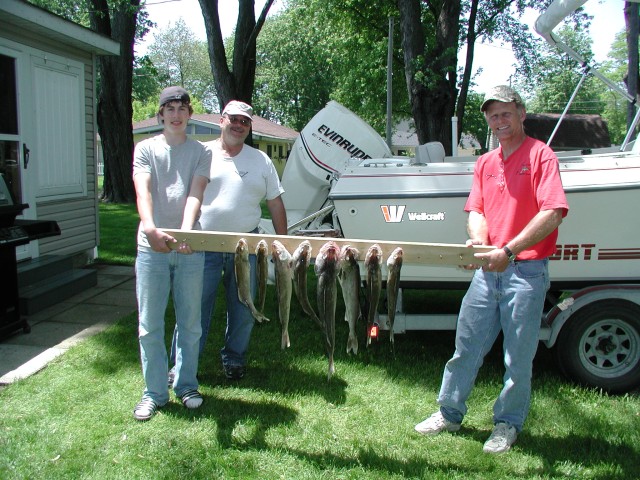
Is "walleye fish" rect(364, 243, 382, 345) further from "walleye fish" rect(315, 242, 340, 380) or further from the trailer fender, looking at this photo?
the trailer fender

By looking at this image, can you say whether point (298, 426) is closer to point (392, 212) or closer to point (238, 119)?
point (392, 212)

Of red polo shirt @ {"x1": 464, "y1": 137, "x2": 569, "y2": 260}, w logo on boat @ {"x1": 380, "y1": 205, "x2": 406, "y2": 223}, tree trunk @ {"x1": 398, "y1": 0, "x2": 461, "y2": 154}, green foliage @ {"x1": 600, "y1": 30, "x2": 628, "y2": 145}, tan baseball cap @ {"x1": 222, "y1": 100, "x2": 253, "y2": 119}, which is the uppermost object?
green foliage @ {"x1": 600, "y1": 30, "x2": 628, "y2": 145}

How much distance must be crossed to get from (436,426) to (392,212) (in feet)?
5.19

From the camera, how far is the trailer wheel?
3977mm

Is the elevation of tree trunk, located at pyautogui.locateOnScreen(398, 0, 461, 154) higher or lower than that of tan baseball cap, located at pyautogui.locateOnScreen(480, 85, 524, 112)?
higher

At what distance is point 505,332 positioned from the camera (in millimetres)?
3143

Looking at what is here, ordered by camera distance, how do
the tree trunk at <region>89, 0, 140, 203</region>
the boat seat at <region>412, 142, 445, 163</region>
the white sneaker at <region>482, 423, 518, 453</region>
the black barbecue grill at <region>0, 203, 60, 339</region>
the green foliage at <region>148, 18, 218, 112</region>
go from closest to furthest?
the white sneaker at <region>482, 423, 518, 453</region>, the black barbecue grill at <region>0, 203, 60, 339</region>, the boat seat at <region>412, 142, 445, 163</region>, the tree trunk at <region>89, 0, 140, 203</region>, the green foliage at <region>148, 18, 218, 112</region>

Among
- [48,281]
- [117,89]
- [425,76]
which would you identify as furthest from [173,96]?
[117,89]

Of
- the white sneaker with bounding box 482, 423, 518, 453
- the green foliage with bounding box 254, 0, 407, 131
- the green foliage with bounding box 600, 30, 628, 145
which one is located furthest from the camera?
the green foliage with bounding box 600, 30, 628, 145

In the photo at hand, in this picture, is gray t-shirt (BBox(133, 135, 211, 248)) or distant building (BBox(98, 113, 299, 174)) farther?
distant building (BBox(98, 113, 299, 174))

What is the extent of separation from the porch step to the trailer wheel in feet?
16.6

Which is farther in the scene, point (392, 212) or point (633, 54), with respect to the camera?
point (633, 54)

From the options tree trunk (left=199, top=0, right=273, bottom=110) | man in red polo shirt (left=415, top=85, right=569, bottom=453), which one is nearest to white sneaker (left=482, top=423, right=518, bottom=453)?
man in red polo shirt (left=415, top=85, right=569, bottom=453)

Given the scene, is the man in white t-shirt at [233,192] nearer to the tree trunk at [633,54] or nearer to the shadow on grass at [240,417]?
the shadow on grass at [240,417]
